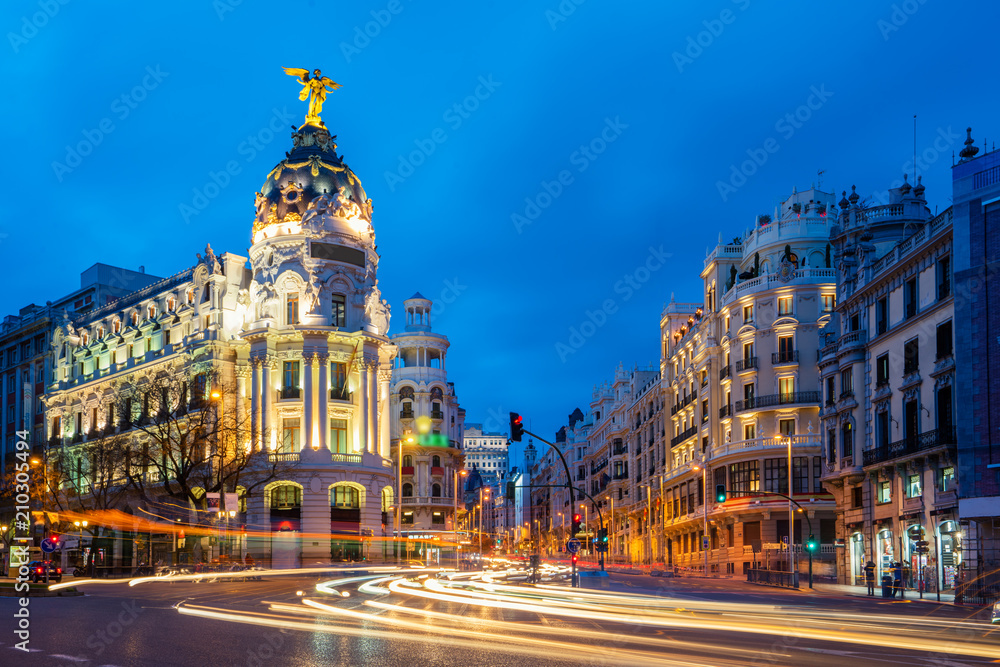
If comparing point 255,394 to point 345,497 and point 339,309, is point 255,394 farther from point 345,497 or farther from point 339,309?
point 345,497

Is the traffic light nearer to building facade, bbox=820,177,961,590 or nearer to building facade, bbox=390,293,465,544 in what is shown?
building facade, bbox=820,177,961,590

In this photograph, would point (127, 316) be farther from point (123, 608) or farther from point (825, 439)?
point (123, 608)

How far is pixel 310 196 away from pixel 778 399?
1446 inches

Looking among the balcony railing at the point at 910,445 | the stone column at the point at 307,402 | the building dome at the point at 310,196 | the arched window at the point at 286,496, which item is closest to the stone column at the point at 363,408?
the stone column at the point at 307,402

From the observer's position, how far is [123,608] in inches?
1035

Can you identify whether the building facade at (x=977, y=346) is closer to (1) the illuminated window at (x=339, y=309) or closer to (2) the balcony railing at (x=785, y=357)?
(2) the balcony railing at (x=785, y=357)

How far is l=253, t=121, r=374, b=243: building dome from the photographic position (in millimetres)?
75375

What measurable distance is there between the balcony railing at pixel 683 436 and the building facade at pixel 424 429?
77.0ft

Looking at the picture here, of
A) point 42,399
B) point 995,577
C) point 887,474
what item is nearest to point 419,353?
point 42,399

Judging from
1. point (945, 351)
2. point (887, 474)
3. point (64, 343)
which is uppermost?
point (64, 343)

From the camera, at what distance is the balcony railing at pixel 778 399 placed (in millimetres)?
65750

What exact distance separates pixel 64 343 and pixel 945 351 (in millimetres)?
80348

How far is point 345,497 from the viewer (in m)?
74.5

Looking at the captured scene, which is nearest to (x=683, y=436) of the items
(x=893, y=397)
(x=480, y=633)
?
(x=893, y=397)
